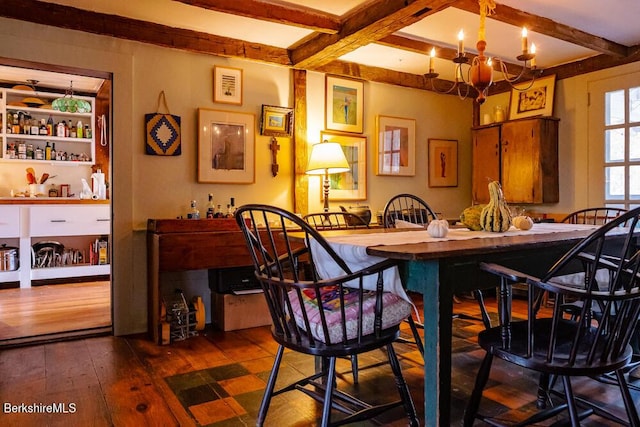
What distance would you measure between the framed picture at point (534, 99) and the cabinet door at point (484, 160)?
31cm

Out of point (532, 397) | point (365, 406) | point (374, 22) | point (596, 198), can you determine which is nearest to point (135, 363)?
point (365, 406)

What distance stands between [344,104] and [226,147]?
49.6 inches

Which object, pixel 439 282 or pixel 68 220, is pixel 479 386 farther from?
pixel 68 220

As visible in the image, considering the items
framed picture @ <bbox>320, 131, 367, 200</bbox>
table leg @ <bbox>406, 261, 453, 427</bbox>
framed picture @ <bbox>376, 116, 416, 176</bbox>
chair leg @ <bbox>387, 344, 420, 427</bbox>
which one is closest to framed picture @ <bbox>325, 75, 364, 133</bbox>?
framed picture @ <bbox>320, 131, 367, 200</bbox>

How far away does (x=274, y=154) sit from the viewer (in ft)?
12.9

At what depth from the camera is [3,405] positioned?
83.3 inches

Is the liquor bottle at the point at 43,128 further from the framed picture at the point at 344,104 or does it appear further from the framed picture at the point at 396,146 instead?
the framed picture at the point at 396,146

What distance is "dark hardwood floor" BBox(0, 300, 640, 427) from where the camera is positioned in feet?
6.56

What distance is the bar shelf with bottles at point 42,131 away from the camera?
5.50 metres

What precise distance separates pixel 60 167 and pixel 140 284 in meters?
3.36

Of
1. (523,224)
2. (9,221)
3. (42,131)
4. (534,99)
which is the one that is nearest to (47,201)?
(9,221)

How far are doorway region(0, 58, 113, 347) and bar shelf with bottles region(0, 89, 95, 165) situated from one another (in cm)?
1

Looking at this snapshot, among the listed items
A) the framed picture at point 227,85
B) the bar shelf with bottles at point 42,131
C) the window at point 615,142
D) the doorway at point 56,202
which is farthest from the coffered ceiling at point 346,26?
the bar shelf with bottles at point 42,131

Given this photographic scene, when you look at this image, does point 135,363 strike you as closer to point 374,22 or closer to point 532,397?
point 532,397
